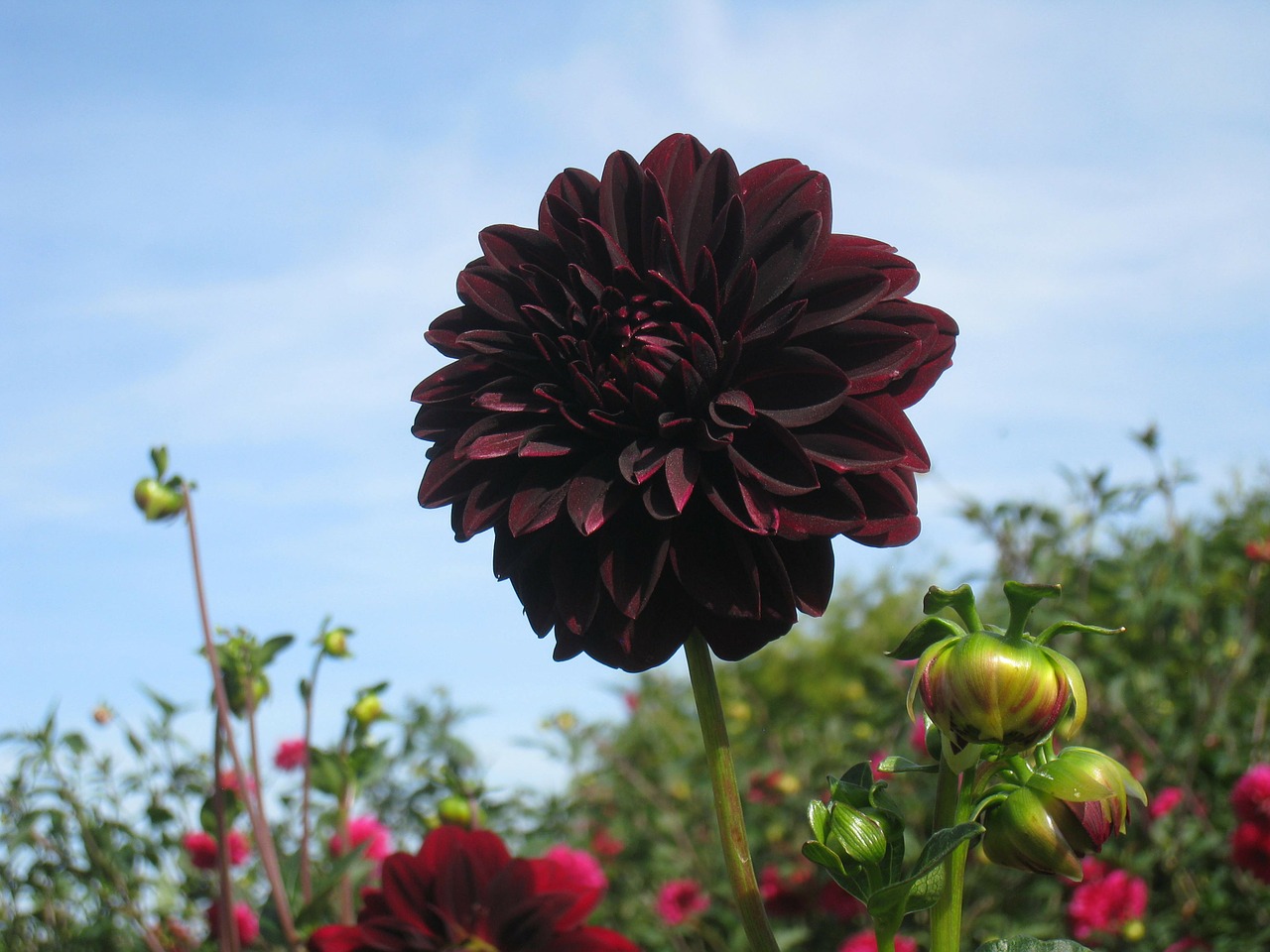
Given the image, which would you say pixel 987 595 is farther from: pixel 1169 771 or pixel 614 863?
pixel 614 863

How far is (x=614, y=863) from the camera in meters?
2.74

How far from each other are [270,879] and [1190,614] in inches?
76.2

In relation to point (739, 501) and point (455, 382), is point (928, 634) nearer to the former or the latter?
point (739, 501)

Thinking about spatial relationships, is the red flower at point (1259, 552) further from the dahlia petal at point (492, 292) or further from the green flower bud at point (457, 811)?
the dahlia petal at point (492, 292)

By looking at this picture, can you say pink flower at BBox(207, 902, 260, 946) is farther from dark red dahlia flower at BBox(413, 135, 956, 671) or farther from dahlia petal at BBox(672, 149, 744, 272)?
dahlia petal at BBox(672, 149, 744, 272)

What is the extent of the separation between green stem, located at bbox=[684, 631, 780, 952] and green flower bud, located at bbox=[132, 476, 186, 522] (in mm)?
744

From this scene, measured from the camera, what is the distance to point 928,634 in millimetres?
637

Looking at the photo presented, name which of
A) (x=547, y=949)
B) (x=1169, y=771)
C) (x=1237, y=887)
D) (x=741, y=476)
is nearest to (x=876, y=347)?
(x=741, y=476)

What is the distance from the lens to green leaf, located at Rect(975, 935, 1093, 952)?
63 cm

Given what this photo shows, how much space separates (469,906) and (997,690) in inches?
18.3

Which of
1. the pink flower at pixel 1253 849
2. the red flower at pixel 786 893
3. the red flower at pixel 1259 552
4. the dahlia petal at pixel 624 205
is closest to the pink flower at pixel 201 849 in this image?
the red flower at pixel 786 893

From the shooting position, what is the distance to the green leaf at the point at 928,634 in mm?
625

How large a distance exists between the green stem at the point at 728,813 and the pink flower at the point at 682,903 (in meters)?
1.75

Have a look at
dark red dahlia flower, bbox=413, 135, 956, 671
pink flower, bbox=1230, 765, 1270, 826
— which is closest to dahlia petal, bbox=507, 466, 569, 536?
dark red dahlia flower, bbox=413, 135, 956, 671
